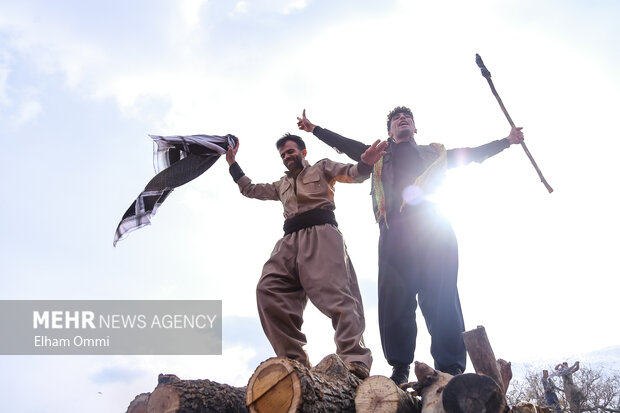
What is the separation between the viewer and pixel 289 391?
8.07ft

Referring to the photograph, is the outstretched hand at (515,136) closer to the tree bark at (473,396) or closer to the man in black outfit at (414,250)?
the man in black outfit at (414,250)

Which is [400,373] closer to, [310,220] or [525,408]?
[525,408]

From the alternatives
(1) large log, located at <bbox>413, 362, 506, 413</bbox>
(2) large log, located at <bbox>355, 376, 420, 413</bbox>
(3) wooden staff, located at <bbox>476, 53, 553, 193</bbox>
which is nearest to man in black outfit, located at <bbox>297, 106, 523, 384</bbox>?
(3) wooden staff, located at <bbox>476, 53, 553, 193</bbox>

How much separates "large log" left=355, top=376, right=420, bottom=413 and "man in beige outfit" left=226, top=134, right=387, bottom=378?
0.74 m

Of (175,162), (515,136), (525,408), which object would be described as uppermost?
(175,162)

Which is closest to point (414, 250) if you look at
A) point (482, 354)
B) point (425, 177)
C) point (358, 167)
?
point (425, 177)

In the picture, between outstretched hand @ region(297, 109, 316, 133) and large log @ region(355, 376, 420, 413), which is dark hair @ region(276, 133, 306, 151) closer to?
outstretched hand @ region(297, 109, 316, 133)

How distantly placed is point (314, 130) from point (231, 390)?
113 inches

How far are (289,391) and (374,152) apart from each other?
7.59 feet

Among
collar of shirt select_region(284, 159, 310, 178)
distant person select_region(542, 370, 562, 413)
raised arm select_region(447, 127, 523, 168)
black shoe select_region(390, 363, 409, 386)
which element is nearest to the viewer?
black shoe select_region(390, 363, 409, 386)

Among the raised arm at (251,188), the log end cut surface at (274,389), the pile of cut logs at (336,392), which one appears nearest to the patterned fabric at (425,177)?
the raised arm at (251,188)

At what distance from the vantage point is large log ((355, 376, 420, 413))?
8.43 ft

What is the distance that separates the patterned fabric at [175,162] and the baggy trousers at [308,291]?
173 centimetres

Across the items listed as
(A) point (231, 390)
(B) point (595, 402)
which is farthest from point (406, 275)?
(B) point (595, 402)
